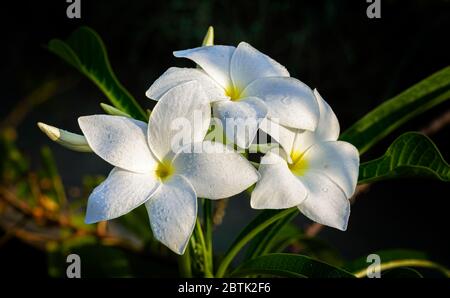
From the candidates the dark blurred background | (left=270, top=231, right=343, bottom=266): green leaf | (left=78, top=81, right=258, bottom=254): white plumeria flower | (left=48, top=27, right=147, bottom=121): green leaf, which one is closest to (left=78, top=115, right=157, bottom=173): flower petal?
(left=78, top=81, right=258, bottom=254): white plumeria flower

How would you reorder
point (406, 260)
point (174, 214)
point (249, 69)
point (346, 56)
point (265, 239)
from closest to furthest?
point (174, 214) < point (249, 69) < point (265, 239) < point (406, 260) < point (346, 56)

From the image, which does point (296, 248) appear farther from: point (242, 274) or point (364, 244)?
point (364, 244)

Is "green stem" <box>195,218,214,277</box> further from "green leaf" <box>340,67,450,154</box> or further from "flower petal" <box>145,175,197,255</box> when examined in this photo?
"green leaf" <box>340,67,450,154</box>

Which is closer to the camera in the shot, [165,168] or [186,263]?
[165,168]

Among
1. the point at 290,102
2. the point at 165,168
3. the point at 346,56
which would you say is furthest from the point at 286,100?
the point at 346,56

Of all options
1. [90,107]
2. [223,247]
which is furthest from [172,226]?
[90,107]

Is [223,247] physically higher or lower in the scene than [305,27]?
lower

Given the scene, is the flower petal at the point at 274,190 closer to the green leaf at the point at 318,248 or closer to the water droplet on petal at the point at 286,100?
the water droplet on petal at the point at 286,100

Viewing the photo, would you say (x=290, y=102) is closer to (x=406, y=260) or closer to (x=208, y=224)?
(x=208, y=224)
